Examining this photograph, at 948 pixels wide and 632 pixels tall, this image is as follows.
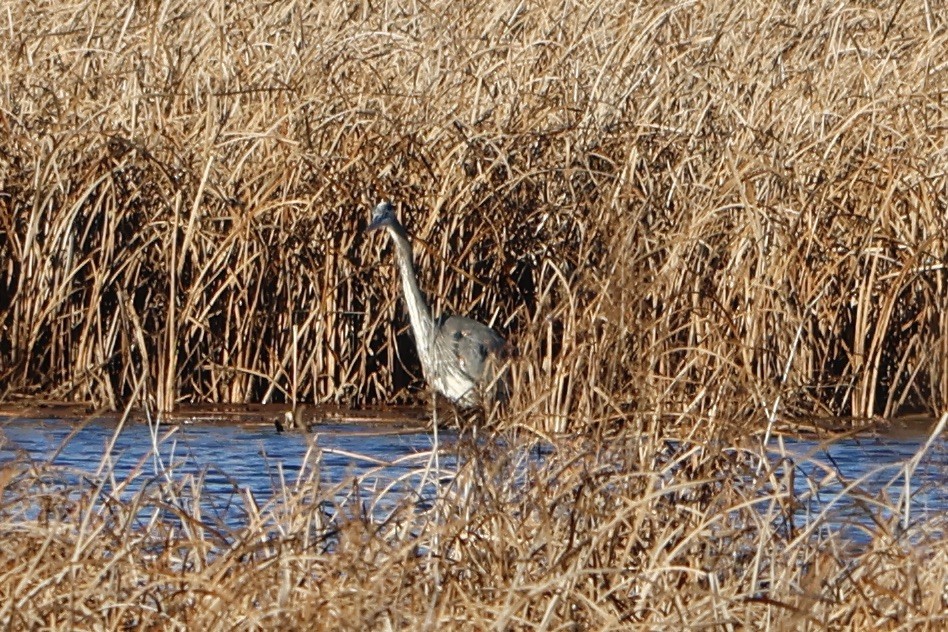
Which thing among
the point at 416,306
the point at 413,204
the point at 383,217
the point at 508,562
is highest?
the point at 413,204

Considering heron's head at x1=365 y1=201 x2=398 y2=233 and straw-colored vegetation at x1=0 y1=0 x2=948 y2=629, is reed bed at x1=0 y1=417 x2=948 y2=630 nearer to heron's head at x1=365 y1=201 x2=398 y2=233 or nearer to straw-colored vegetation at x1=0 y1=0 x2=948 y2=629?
straw-colored vegetation at x1=0 y1=0 x2=948 y2=629

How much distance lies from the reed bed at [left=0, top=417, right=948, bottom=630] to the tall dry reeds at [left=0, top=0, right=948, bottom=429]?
2588 millimetres

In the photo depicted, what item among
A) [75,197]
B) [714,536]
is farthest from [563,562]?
[75,197]

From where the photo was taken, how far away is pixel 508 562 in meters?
4.17

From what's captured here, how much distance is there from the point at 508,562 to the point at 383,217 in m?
3.19

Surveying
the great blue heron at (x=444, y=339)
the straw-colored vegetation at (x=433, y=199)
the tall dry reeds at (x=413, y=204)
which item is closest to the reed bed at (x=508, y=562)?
the straw-colored vegetation at (x=433, y=199)

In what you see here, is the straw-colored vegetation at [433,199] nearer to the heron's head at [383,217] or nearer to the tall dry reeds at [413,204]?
the tall dry reeds at [413,204]

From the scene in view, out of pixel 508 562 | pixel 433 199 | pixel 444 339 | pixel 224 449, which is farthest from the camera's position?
pixel 433 199

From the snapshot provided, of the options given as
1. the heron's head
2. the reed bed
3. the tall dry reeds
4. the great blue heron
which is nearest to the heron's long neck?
the great blue heron

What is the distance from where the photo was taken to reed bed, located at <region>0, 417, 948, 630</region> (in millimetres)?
3721

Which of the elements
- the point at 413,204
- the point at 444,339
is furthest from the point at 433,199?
the point at 444,339

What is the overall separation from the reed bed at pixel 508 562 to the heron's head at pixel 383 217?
268 centimetres

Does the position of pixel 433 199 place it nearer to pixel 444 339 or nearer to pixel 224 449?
pixel 444 339

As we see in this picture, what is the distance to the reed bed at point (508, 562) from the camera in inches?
146
